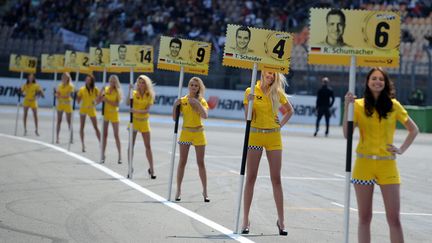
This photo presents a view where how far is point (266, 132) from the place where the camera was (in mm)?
10914

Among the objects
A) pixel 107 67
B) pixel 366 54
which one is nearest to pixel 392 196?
pixel 366 54

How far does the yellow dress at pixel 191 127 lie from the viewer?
13.7 metres

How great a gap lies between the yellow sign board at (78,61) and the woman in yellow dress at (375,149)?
16.2 metres

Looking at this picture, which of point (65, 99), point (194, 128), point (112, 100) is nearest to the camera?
point (194, 128)

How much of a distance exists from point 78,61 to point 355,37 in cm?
1589

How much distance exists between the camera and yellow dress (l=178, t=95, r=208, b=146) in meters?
13.7

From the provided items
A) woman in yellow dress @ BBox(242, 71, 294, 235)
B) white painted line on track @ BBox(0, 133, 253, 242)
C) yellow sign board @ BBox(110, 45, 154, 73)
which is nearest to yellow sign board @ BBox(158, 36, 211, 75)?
white painted line on track @ BBox(0, 133, 253, 242)

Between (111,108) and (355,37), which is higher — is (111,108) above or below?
below

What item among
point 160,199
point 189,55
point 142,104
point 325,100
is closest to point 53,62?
point 325,100

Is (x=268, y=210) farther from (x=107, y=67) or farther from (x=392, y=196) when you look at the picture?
(x=107, y=67)

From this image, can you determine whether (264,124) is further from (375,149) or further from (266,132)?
(375,149)

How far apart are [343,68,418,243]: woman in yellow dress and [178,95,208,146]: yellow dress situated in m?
5.36

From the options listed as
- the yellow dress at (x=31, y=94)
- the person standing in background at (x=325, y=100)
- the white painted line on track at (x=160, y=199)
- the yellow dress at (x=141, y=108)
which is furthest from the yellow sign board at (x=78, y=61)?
the person standing in background at (x=325, y=100)

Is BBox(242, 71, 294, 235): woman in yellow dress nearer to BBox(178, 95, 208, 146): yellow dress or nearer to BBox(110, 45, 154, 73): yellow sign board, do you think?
BBox(178, 95, 208, 146): yellow dress
